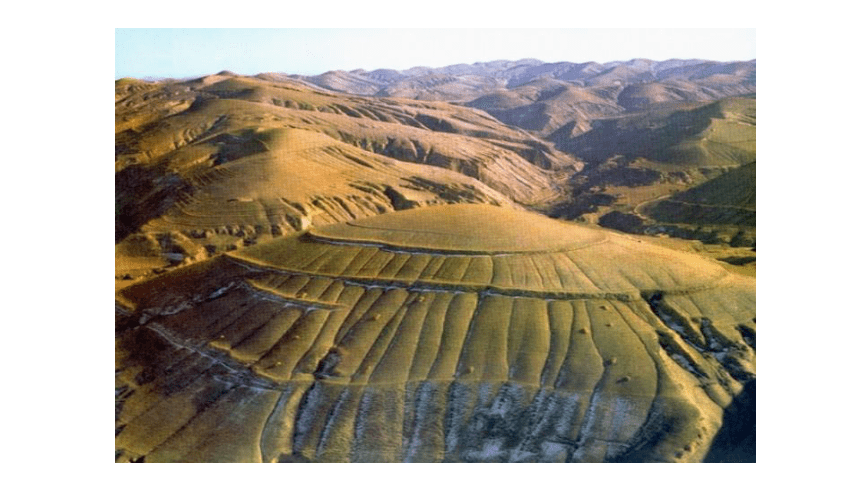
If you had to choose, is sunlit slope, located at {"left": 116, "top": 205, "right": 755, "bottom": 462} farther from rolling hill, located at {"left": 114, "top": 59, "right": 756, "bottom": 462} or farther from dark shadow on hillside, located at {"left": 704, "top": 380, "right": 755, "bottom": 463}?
dark shadow on hillside, located at {"left": 704, "top": 380, "right": 755, "bottom": 463}

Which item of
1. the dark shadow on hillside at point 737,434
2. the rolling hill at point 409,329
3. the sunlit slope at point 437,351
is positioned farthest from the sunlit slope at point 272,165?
the dark shadow on hillside at point 737,434

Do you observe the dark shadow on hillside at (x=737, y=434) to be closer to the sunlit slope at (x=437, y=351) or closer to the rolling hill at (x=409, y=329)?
the rolling hill at (x=409, y=329)

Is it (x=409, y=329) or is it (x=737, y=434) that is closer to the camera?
(x=737, y=434)

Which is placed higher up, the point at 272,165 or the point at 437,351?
the point at 272,165

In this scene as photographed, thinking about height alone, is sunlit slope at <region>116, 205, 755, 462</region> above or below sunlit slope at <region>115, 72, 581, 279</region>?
below

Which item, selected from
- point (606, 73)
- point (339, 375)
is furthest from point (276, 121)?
point (606, 73)

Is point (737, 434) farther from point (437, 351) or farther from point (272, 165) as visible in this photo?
point (272, 165)

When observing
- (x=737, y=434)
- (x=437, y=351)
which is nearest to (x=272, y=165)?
(x=437, y=351)

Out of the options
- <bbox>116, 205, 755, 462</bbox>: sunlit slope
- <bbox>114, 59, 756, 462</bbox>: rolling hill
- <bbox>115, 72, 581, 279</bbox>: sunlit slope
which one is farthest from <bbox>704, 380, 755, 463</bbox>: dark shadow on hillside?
<bbox>115, 72, 581, 279</bbox>: sunlit slope

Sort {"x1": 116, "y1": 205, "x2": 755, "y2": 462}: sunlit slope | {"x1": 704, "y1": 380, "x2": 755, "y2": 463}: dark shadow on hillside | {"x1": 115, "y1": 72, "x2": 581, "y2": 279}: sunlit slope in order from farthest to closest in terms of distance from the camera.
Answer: {"x1": 115, "y1": 72, "x2": 581, "y2": 279}: sunlit slope
{"x1": 116, "y1": 205, "x2": 755, "y2": 462}: sunlit slope
{"x1": 704, "y1": 380, "x2": 755, "y2": 463}: dark shadow on hillside
